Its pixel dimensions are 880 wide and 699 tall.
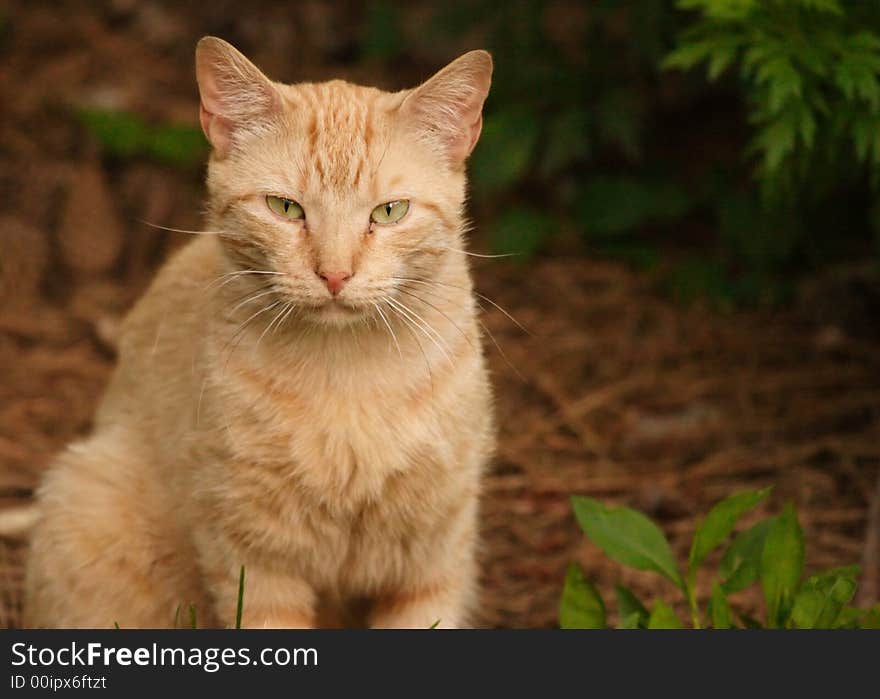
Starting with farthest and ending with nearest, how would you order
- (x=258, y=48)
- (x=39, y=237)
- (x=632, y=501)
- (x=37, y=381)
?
(x=258, y=48), (x=39, y=237), (x=37, y=381), (x=632, y=501)

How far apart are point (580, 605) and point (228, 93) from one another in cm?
152

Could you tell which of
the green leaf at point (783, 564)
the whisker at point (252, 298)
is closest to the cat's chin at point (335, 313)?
the whisker at point (252, 298)

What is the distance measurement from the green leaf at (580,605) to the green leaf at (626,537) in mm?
103

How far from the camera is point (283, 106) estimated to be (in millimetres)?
2619

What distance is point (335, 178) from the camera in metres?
2.53

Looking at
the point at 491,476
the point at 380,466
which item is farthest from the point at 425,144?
the point at 491,476

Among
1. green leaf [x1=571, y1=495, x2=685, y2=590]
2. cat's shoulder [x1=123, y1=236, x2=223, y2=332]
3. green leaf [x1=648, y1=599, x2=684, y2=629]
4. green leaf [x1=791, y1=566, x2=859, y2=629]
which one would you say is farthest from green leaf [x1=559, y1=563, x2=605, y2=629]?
cat's shoulder [x1=123, y1=236, x2=223, y2=332]

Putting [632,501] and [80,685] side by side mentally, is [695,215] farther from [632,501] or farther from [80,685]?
[80,685]

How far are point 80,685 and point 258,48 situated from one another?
4.31 metres

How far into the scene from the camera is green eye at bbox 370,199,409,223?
256 cm

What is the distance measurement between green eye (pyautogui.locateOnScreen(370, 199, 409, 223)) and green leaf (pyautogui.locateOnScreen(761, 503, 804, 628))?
1.15m

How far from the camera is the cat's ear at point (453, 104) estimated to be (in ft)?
8.55

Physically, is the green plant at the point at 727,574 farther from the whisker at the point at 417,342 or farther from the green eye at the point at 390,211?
the green eye at the point at 390,211

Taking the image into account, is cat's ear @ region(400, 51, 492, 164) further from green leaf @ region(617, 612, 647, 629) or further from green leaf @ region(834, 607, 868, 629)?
green leaf @ region(834, 607, 868, 629)
